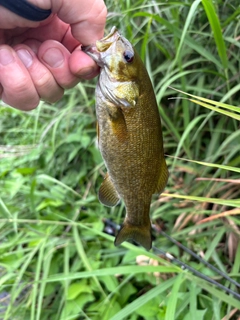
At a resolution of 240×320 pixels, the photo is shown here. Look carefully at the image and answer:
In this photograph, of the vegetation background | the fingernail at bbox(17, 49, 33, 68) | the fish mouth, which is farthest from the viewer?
the vegetation background

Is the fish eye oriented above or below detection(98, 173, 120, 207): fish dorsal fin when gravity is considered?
above

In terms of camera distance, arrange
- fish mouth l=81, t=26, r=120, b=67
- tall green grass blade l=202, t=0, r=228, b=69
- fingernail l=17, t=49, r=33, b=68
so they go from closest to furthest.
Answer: fish mouth l=81, t=26, r=120, b=67 < fingernail l=17, t=49, r=33, b=68 < tall green grass blade l=202, t=0, r=228, b=69

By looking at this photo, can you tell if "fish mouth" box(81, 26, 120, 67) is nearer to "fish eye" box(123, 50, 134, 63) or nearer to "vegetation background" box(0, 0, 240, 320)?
"fish eye" box(123, 50, 134, 63)

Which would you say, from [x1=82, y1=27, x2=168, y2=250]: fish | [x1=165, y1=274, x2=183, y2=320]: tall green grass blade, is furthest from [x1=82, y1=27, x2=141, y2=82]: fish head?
[x1=165, y1=274, x2=183, y2=320]: tall green grass blade

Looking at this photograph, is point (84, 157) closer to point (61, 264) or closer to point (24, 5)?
point (61, 264)

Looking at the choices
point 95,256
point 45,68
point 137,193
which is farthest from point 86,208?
point 45,68

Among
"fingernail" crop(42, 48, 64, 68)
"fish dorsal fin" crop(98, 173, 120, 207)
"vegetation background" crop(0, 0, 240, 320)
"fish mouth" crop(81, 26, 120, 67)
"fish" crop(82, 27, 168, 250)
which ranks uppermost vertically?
"fish mouth" crop(81, 26, 120, 67)

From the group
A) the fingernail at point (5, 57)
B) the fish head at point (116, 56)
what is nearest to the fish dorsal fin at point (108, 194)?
the fish head at point (116, 56)

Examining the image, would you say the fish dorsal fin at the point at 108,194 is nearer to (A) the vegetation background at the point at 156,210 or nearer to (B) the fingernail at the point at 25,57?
(A) the vegetation background at the point at 156,210
